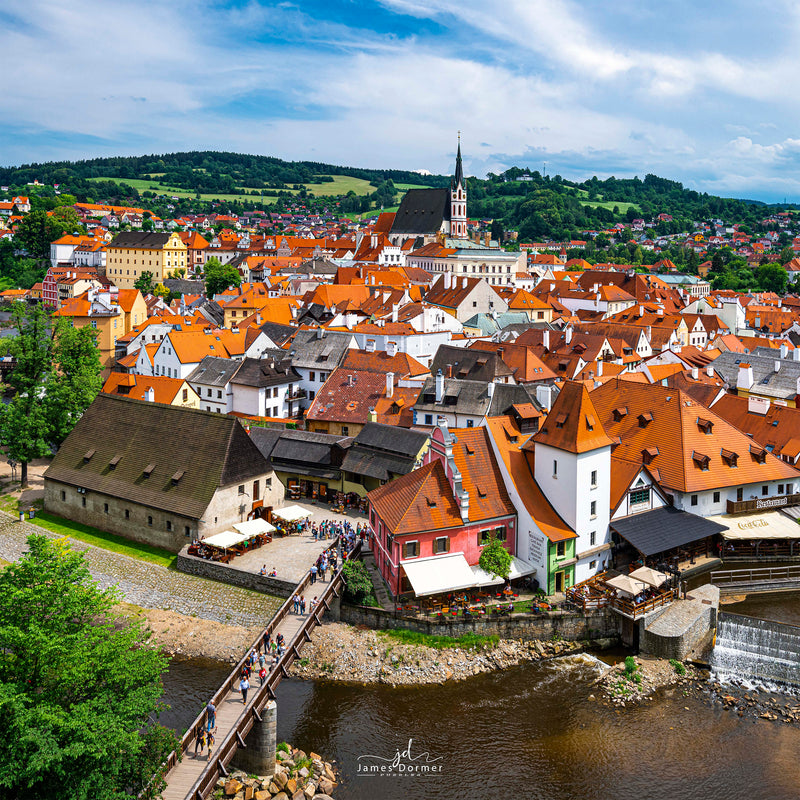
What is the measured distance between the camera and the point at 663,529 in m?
38.2

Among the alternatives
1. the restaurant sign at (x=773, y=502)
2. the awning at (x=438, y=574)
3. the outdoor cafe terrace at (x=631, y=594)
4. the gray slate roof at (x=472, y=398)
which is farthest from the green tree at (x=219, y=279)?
the outdoor cafe terrace at (x=631, y=594)

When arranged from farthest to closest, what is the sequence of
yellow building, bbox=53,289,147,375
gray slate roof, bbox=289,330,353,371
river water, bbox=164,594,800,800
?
yellow building, bbox=53,289,147,375 → gray slate roof, bbox=289,330,353,371 → river water, bbox=164,594,800,800

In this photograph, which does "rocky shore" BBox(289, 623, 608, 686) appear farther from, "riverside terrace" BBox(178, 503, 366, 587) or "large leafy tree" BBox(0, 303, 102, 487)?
"large leafy tree" BBox(0, 303, 102, 487)

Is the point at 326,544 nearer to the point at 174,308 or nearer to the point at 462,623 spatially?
Result: the point at 462,623

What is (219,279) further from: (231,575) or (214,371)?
(231,575)

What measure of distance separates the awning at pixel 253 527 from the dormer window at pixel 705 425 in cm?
2435

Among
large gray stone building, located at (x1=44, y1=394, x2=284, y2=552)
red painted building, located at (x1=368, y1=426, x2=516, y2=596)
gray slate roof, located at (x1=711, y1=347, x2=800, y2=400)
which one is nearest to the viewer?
red painted building, located at (x1=368, y1=426, x2=516, y2=596)

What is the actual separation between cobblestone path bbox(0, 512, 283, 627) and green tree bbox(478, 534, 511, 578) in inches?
377

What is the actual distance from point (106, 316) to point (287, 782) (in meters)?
72.2

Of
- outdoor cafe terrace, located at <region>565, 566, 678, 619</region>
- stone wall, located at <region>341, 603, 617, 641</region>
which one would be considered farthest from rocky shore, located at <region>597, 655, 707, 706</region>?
outdoor cafe terrace, located at <region>565, 566, 678, 619</region>

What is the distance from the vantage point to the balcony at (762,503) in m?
41.3

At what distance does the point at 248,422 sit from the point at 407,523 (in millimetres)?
28359

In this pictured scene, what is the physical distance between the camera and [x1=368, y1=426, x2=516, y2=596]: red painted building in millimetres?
34938

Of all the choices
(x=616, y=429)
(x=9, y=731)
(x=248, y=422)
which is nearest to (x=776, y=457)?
(x=616, y=429)
